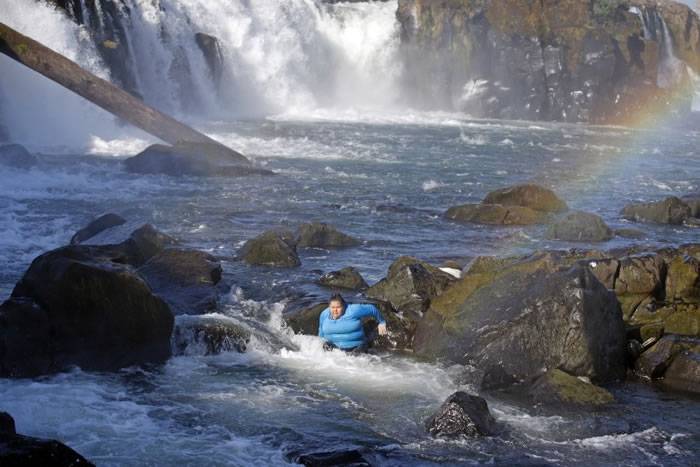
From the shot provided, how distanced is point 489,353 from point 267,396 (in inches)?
113

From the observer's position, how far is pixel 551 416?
10.6 meters

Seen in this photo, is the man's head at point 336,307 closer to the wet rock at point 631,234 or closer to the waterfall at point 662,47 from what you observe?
the wet rock at point 631,234

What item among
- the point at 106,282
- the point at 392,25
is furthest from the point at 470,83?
the point at 106,282

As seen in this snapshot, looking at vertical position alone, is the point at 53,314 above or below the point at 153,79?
below

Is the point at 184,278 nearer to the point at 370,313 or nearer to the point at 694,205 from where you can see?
the point at 370,313

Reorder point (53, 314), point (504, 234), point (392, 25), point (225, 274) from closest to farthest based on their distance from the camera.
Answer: point (53, 314)
point (225, 274)
point (504, 234)
point (392, 25)

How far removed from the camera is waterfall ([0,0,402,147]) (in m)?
35.4

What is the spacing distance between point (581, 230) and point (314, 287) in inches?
280

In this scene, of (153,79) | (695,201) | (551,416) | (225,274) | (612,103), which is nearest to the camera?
(551,416)

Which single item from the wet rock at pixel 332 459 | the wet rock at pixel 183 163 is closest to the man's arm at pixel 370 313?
the wet rock at pixel 332 459

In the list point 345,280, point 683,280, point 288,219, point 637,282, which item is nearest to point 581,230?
point 683,280

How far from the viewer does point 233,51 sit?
5128 cm

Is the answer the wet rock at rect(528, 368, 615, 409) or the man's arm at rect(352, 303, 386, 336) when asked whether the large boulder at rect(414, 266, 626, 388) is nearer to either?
the wet rock at rect(528, 368, 615, 409)

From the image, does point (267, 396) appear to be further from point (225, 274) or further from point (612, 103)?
point (612, 103)
